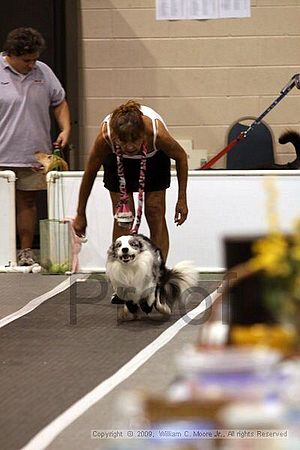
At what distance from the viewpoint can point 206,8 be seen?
27.3ft

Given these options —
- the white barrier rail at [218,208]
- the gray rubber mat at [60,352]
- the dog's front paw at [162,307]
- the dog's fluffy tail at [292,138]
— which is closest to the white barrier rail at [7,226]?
the white barrier rail at [218,208]

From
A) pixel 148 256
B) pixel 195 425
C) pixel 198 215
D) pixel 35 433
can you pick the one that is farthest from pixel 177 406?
pixel 198 215

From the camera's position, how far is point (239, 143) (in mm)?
8109

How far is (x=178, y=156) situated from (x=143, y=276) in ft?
2.30

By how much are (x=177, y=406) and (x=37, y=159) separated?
5365 millimetres

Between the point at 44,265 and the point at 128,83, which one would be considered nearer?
the point at 44,265

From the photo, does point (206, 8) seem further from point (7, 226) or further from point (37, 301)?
point (37, 301)

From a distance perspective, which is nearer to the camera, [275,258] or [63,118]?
[275,258]

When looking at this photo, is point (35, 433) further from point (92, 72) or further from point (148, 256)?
point (92, 72)

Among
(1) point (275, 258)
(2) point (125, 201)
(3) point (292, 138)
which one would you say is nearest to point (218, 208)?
(3) point (292, 138)

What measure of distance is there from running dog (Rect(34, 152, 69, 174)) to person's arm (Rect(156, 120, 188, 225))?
147 centimetres

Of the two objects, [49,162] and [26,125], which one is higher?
[26,125]
